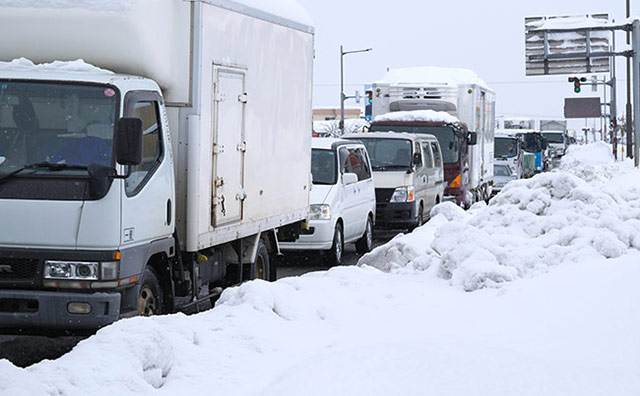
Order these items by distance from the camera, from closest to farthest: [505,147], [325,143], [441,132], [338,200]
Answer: [338,200]
[325,143]
[441,132]
[505,147]

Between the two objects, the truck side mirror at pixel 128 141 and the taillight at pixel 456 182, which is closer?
the truck side mirror at pixel 128 141

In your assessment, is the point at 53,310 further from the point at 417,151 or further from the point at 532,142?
the point at 532,142

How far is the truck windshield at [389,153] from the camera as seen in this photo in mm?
21484

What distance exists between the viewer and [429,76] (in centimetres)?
2777

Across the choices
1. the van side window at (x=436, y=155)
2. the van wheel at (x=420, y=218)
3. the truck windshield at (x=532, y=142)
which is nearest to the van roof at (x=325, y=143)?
the van wheel at (x=420, y=218)

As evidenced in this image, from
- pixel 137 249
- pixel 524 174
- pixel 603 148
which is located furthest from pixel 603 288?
pixel 603 148

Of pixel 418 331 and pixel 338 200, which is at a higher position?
pixel 338 200

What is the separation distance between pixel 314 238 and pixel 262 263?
3832mm

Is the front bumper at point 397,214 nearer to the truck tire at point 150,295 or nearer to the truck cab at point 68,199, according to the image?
the truck tire at point 150,295

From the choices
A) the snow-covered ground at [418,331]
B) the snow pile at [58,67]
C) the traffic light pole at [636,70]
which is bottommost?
Result: the snow-covered ground at [418,331]

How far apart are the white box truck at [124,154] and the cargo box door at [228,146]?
0.06 ft

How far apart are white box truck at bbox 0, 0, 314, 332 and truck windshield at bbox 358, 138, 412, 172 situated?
10508 millimetres

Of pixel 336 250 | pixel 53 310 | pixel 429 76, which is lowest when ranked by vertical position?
pixel 53 310

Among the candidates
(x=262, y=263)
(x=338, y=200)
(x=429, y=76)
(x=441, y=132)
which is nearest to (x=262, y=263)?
(x=262, y=263)
